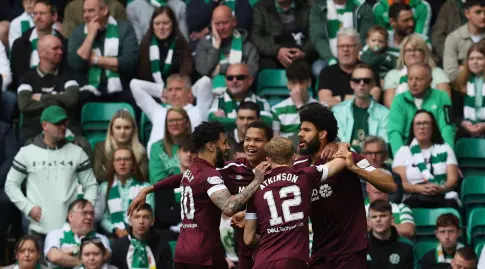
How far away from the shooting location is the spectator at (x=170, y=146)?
607 inches

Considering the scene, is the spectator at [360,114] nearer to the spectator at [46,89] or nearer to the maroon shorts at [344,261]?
the spectator at [46,89]

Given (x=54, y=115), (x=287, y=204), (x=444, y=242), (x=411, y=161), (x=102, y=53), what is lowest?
(x=444, y=242)

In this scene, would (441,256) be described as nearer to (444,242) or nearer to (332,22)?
(444,242)

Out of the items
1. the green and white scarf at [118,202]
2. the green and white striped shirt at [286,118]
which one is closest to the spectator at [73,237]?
the green and white scarf at [118,202]

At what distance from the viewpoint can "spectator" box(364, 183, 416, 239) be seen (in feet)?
48.4

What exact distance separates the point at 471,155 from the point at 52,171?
4875 mm

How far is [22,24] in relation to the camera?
1739 centimetres

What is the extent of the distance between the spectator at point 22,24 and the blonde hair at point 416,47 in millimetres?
4695

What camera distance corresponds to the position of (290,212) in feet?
35.4

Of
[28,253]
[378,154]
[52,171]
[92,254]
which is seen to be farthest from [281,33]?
[28,253]

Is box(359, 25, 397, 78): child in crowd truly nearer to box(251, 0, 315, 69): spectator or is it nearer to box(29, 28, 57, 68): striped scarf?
box(251, 0, 315, 69): spectator

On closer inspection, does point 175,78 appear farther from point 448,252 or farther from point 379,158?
point 448,252

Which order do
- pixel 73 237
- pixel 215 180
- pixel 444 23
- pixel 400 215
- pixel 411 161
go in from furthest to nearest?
1. pixel 444 23
2. pixel 411 161
3. pixel 400 215
4. pixel 73 237
5. pixel 215 180

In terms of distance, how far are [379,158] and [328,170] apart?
433 centimetres
